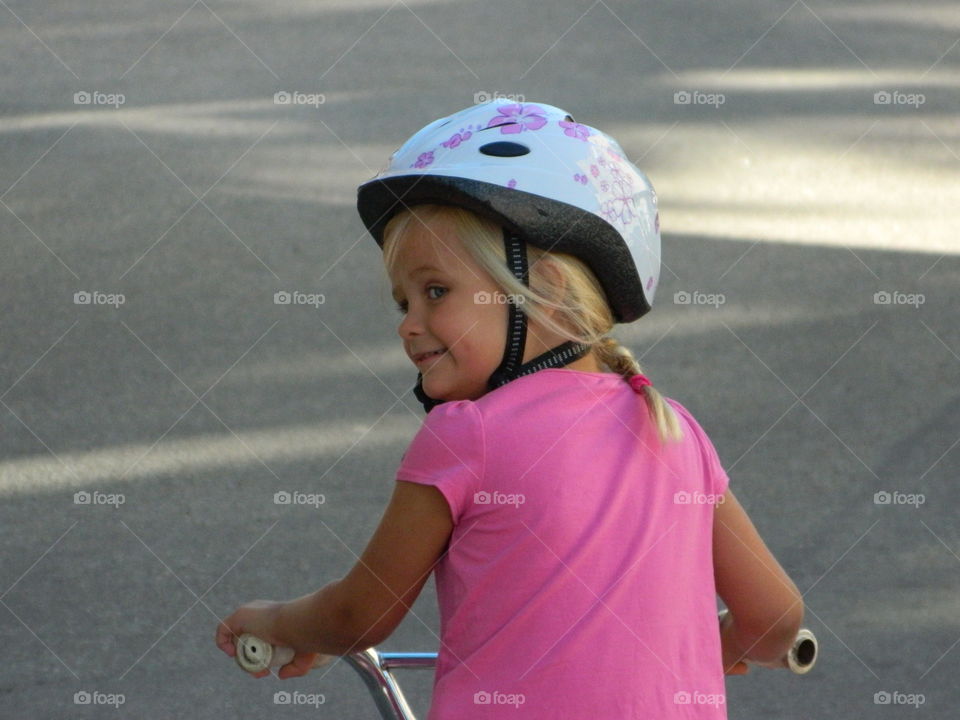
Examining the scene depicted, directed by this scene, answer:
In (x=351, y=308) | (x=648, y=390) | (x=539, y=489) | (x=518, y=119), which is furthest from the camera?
(x=351, y=308)

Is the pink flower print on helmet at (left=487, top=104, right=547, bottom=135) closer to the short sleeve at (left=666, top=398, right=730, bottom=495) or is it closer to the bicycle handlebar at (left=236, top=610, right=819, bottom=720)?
the short sleeve at (left=666, top=398, right=730, bottom=495)

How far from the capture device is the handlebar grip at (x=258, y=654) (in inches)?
59.7

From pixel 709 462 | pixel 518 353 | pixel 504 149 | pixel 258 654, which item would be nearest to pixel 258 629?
pixel 258 654

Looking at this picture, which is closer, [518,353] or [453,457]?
[453,457]

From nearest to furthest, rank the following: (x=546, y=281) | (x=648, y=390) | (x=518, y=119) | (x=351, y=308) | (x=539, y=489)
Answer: (x=539, y=489) → (x=648, y=390) → (x=546, y=281) → (x=518, y=119) → (x=351, y=308)

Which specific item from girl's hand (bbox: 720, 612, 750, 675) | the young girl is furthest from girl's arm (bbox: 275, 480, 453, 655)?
girl's hand (bbox: 720, 612, 750, 675)

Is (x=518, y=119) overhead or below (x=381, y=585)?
overhead

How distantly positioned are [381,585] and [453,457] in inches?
7.1

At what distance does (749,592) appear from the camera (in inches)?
64.4

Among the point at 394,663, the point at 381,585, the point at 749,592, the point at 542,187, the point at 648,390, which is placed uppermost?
the point at 542,187

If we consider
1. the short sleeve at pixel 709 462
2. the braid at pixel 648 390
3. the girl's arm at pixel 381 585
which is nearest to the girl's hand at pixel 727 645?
the short sleeve at pixel 709 462

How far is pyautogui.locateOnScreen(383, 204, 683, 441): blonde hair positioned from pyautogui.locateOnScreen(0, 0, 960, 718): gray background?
216 cm

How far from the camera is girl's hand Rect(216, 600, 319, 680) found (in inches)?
60.7

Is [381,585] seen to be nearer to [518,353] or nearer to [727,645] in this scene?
[518,353]
